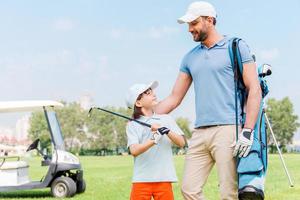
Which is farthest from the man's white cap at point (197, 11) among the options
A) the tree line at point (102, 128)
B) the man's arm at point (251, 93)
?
the tree line at point (102, 128)

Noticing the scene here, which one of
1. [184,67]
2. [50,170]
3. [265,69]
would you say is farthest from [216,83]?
[50,170]

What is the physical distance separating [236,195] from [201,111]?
24.8 inches

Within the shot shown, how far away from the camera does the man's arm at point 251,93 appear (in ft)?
14.2

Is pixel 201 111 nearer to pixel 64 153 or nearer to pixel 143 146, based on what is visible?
pixel 143 146

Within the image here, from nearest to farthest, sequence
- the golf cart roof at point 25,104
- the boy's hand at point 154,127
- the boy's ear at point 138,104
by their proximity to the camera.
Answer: the boy's hand at point 154,127 < the boy's ear at point 138,104 < the golf cart roof at point 25,104

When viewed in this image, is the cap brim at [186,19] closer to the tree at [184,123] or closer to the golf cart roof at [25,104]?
the golf cart roof at [25,104]

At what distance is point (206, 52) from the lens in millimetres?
4531

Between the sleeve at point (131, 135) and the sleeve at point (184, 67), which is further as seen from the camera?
the sleeve at point (131, 135)

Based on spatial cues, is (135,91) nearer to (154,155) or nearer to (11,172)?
(154,155)

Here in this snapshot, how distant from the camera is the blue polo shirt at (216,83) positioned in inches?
175

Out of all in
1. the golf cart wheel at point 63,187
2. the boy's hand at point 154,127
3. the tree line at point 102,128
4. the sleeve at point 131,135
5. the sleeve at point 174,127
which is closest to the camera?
the boy's hand at point 154,127

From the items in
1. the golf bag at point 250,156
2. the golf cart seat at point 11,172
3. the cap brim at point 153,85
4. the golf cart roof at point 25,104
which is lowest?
the golf cart seat at point 11,172

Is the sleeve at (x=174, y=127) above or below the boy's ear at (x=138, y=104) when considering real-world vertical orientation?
below

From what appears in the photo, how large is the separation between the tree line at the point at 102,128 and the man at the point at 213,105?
3005 inches
